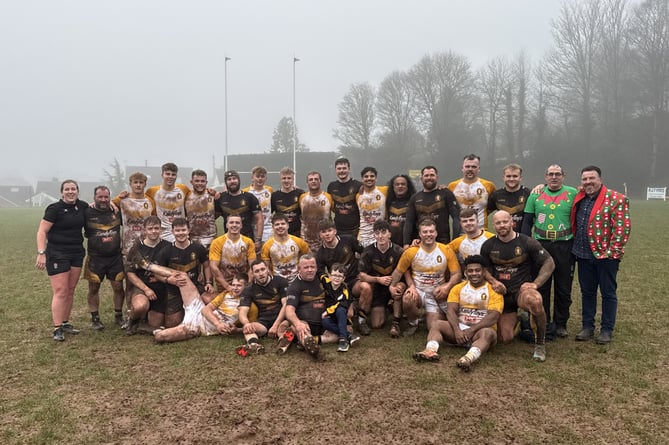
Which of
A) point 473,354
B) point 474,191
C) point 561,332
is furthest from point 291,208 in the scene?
point 561,332

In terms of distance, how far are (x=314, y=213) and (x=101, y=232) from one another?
3.11m

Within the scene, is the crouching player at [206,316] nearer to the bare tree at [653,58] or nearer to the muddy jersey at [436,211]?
the muddy jersey at [436,211]

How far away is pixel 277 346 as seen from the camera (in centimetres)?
496

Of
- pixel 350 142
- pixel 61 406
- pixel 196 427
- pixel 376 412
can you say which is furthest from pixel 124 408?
pixel 350 142

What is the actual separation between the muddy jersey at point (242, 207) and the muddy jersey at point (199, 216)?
0.20m

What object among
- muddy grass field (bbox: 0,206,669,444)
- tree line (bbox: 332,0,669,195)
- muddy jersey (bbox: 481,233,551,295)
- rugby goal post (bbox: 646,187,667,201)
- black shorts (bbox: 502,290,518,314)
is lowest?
muddy grass field (bbox: 0,206,669,444)

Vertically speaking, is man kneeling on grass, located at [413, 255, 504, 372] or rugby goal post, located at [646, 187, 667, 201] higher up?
rugby goal post, located at [646, 187, 667, 201]

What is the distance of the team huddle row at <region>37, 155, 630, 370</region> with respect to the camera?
4945 millimetres

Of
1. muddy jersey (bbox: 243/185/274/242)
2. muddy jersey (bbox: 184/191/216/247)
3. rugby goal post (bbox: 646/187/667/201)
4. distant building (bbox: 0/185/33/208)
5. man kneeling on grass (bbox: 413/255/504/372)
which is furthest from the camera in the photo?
distant building (bbox: 0/185/33/208)

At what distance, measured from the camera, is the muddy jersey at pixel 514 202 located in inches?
227

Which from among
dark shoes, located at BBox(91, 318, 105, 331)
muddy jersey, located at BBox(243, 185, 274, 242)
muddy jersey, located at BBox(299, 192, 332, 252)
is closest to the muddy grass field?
dark shoes, located at BBox(91, 318, 105, 331)

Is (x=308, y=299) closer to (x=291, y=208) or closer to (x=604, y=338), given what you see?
(x=291, y=208)

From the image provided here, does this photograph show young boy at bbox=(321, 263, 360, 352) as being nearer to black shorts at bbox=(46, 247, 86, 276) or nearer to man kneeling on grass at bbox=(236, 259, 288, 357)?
man kneeling on grass at bbox=(236, 259, 288, 357)

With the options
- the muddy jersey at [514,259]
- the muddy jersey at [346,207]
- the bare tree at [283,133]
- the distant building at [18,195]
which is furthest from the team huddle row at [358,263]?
the distant building at [18,195]
